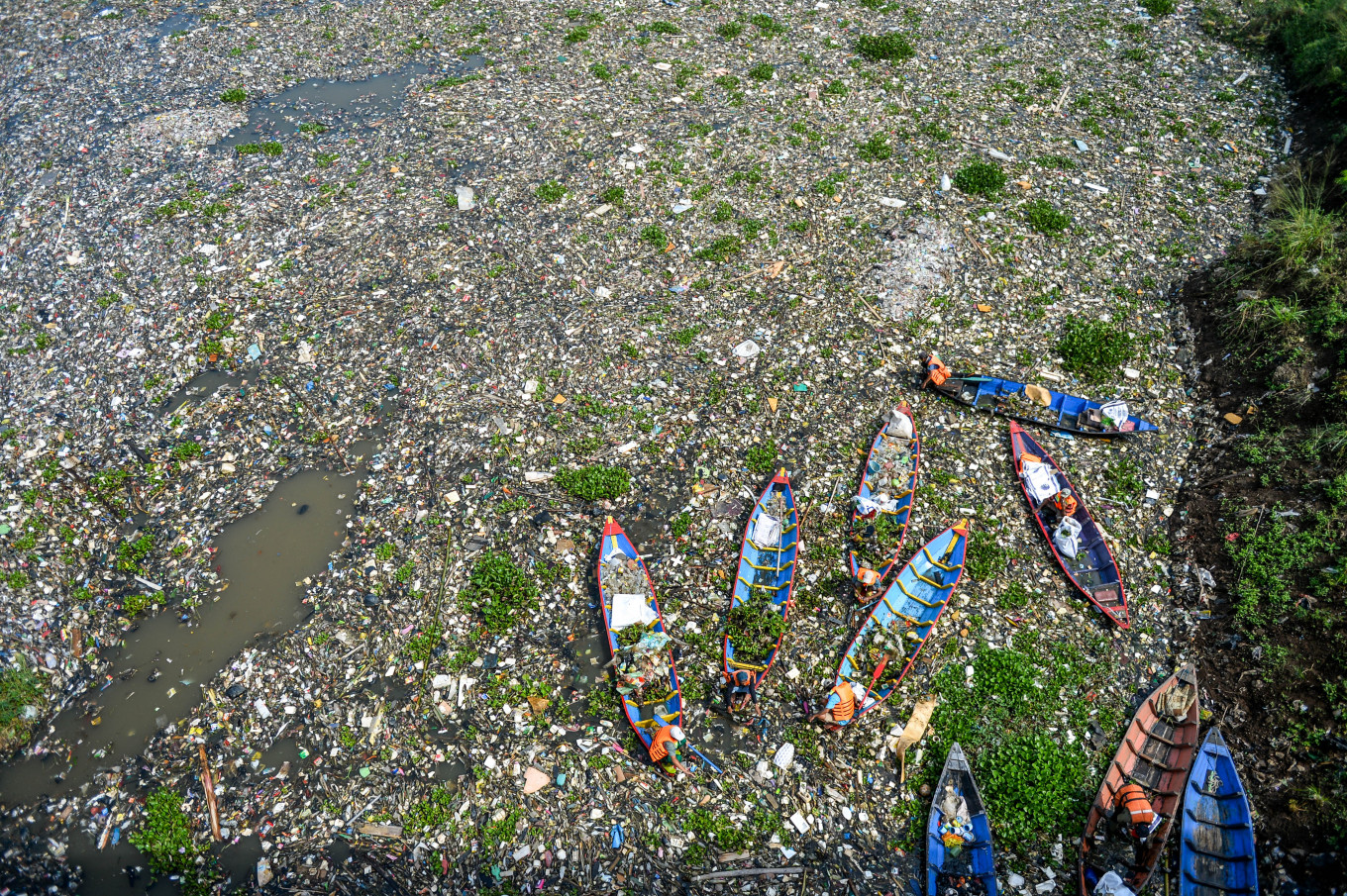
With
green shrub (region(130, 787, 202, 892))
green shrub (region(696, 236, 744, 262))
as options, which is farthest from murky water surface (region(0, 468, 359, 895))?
green shrub (region(696, 236, 744, 262))

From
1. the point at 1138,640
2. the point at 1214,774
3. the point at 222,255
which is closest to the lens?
the point at 1214,774

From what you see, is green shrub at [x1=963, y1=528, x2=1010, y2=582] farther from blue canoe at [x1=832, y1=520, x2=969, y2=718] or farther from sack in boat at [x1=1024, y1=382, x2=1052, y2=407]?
sack in boat at [x1=1024, y1=382, x2=1052, y2=407]

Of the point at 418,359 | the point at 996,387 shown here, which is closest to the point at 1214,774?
the point at 996,387

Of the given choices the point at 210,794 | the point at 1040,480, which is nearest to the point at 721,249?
the point at 1040,480

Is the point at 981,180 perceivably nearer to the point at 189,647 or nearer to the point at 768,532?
the point at 768,532

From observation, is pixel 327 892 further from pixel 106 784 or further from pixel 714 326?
pixel 714 326

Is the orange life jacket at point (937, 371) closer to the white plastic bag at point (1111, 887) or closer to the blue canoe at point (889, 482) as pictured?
the blue canoe at point (889, 482)
